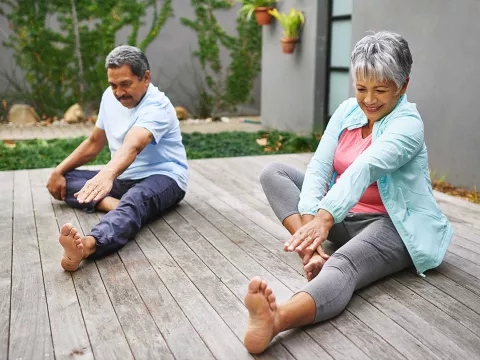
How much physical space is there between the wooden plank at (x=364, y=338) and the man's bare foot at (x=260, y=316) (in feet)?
0.87

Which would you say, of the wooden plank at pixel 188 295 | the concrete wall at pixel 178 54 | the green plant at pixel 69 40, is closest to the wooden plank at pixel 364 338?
the wooden plank at pixel 188 295

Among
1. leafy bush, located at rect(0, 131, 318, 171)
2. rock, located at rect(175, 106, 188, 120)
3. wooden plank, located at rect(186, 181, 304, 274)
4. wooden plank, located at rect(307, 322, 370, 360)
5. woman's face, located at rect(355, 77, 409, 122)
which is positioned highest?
woman's face, located at rect(355, 77, 409, 122)

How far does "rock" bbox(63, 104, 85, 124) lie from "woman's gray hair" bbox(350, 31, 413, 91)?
20.0ft

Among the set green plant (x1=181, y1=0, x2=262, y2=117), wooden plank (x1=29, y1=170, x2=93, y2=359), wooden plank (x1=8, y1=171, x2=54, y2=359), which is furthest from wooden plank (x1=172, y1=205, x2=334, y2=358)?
green plant (x1=181, y1=0, x2=262, y2=117)

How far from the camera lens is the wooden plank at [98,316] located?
1.66 meters

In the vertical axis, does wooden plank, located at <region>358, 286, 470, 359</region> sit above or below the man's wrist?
below

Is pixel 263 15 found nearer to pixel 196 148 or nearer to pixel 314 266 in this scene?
pixel 196 148

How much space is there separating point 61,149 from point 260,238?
11.0ft

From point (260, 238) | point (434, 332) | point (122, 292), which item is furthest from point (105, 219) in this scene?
point (434, 332)

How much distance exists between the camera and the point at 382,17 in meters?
4.58

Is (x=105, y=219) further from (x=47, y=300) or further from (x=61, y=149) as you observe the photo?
(x=61, y=149)

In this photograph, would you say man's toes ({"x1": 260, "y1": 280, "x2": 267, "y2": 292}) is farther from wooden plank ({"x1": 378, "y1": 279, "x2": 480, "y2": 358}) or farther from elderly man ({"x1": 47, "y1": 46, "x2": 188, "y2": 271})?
elderly man ({"x1": 47, "y1": 46, "x2": 188, "y2": 271})

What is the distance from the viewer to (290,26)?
244 inches

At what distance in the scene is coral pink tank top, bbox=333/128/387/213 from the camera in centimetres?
224
